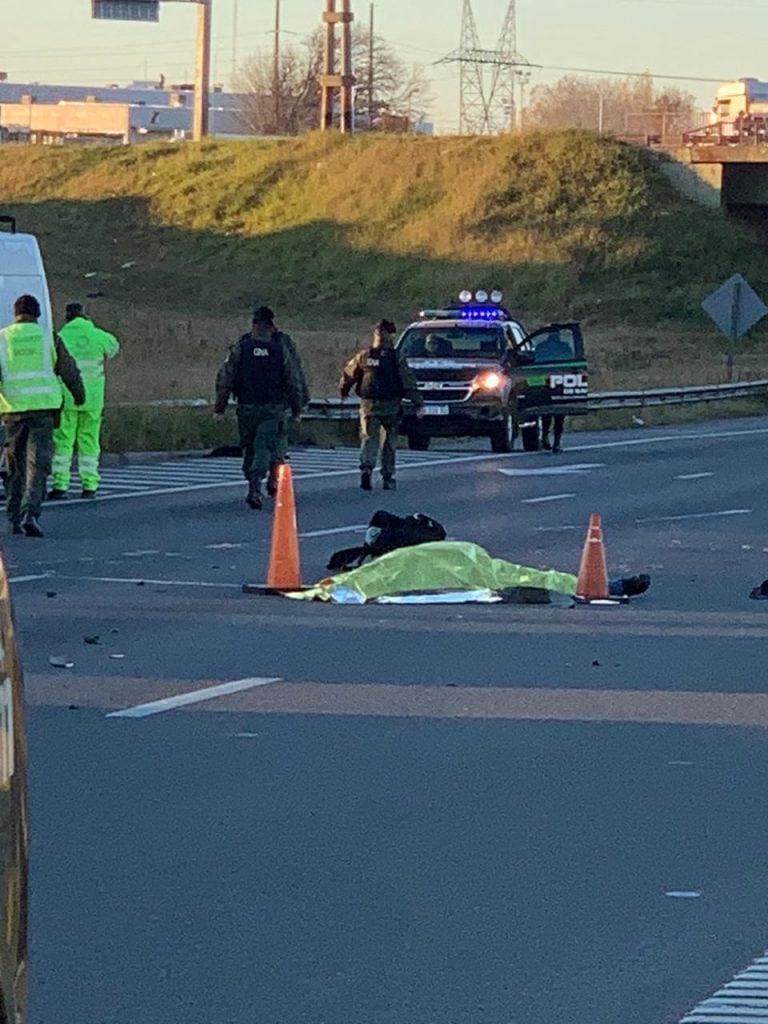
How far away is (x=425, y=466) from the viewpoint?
91.7ft

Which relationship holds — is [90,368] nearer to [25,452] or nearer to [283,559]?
[25,452]

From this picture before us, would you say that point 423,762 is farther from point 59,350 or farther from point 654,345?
point 654,345

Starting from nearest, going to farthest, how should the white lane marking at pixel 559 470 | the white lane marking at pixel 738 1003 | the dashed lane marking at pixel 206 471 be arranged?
the white lane marking at pixel 738 1003, the dashed lane marking at pixel 206 471, the white lane marking at pixel 559 470

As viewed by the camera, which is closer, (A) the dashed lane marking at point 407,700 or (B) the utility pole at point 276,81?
(A) the dashed lane marking at point 407,700

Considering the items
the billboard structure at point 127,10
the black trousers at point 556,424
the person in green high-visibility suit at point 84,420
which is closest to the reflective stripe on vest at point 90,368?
the person in green high-visibility suit at point 84,420

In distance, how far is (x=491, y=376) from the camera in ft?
101

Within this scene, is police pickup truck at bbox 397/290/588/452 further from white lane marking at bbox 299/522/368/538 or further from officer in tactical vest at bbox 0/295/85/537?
officer in tactical vest at bbox 0/295/85/537

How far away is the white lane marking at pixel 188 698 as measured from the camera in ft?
32.9

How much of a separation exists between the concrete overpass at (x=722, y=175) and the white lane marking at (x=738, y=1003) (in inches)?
2916

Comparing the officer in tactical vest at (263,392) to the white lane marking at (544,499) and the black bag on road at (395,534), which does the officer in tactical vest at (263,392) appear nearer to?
the white lane marking at (544,499)

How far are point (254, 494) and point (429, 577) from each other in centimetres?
659

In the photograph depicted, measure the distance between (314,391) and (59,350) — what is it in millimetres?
21945

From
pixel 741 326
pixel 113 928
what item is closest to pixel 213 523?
pixel 113 928

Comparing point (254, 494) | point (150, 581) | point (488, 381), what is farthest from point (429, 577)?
point (488, 381)
